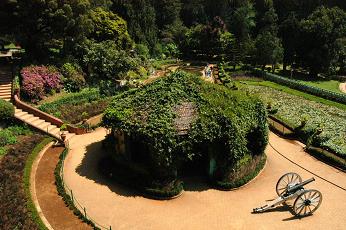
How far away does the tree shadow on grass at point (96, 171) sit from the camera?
25.6m

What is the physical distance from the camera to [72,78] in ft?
140

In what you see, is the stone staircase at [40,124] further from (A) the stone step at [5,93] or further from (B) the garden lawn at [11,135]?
(A) the stone step at [5,93]

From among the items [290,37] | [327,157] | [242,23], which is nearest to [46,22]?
[327,157]

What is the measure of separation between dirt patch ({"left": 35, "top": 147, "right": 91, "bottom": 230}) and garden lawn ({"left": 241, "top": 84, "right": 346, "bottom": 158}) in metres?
22.5

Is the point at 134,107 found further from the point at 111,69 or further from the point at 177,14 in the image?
the point at 177,14

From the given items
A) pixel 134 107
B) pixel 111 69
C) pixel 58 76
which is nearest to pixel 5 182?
pixel 134 107

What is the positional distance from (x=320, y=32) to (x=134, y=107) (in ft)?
164

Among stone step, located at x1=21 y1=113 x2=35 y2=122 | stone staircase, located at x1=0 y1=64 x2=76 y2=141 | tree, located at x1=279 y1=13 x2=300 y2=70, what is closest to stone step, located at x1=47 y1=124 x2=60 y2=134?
stone staircase, located at x1=0 y1=64 x2=76 y2=141

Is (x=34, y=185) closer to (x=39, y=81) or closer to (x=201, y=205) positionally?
Answer: (x=201, y=205)

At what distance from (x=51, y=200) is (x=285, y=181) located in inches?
626

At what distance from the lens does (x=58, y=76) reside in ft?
137

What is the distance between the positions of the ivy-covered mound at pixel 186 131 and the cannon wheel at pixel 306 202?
4.63m

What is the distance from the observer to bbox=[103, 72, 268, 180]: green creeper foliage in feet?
81.0

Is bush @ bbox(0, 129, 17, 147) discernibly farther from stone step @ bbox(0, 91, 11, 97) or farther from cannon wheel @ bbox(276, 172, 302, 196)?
cannon wheel @ bbox(276, 172, 302, 196)
